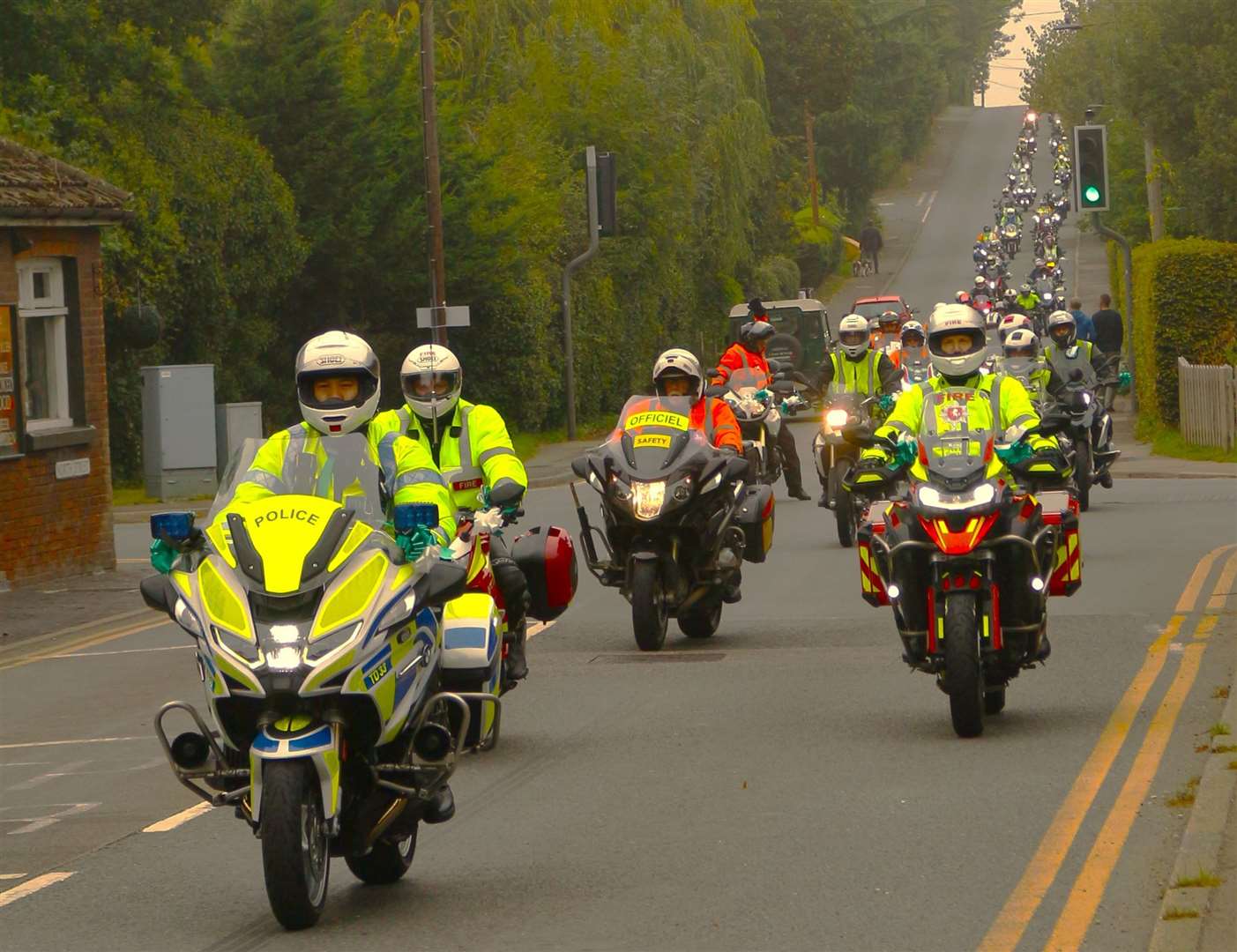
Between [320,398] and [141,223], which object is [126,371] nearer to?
[141,223]

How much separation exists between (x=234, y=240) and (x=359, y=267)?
4774 millimetres

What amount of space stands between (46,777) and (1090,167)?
2198 centimetres

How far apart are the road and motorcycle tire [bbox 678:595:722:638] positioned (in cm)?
9

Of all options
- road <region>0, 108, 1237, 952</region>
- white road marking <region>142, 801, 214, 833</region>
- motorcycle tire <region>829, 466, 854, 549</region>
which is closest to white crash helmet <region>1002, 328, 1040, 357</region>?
motorcycle tire <region>829, 466, 854, 549</region>

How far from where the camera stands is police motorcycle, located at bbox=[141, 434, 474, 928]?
6.84 metres

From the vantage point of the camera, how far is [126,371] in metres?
33.2

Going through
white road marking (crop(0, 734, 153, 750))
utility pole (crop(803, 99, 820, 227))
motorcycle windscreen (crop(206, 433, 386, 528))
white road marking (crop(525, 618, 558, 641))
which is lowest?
white road marking (crop(0, 734, 153, 750))

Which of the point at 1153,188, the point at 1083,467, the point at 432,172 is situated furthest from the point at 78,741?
the point at 1153,188

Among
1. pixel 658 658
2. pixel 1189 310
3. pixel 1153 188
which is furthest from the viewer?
pixel 1153 188

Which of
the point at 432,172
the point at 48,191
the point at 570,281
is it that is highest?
the point at 432,172

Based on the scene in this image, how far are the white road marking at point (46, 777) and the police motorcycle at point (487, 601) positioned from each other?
2172 mm

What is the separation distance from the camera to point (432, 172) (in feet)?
109

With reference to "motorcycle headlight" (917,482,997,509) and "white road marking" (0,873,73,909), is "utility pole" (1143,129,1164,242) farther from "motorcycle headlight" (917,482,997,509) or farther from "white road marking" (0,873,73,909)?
"white road marking" (0,873,73,909)

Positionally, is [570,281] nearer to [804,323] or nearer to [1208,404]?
[804,323]
